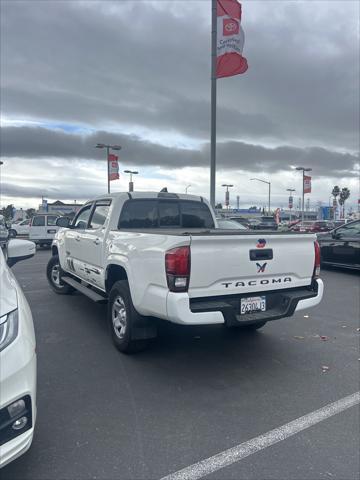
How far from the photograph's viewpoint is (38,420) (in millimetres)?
3170

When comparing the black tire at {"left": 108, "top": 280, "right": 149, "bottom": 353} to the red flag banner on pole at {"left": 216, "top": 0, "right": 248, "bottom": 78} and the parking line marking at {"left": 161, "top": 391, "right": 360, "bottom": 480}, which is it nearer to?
the parking line marking at {"left": 161, "top": 391, "right": 360, "bottom": 480}

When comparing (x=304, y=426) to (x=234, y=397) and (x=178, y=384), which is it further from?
(x=178, y=384)

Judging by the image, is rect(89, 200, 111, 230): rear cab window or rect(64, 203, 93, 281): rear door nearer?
rect(89, 200, 111, 230): rear cab window

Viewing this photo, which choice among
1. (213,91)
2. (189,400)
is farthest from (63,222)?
(213,91)

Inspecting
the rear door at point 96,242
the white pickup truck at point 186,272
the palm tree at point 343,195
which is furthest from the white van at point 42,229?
the palm tree at point 343,195

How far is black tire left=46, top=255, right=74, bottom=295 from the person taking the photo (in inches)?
308

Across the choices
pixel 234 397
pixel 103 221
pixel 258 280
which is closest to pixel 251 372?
pixel 234 397

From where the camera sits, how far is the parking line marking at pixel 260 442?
102 inches

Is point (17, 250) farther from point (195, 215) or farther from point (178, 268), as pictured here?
point (195, 215)

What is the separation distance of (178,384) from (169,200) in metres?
2.89

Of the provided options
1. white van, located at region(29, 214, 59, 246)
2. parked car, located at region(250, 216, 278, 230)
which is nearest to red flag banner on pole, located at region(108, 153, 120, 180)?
white van, located at region(29, 214, 59, 246)

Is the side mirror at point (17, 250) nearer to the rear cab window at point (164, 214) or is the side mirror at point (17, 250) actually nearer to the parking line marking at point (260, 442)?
the rear cab window at point (164, 214)

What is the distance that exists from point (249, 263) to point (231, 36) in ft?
31.6

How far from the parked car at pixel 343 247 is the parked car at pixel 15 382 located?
10150 mm
